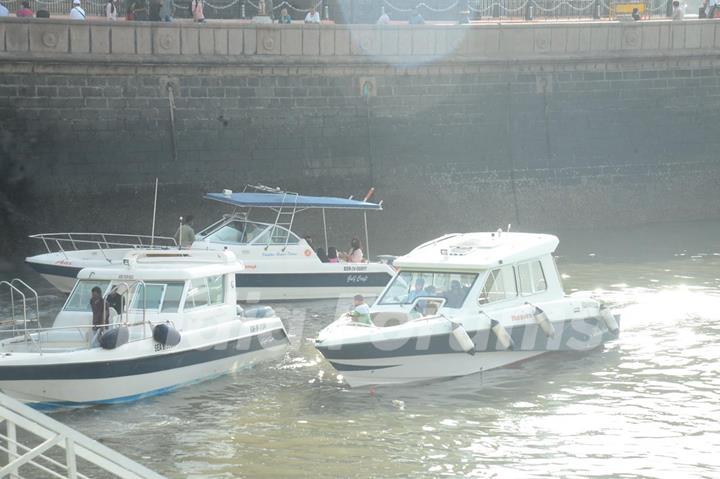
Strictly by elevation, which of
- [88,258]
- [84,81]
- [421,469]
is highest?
[84,81]

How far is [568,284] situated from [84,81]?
423 inches

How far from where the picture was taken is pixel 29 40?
26062 mm

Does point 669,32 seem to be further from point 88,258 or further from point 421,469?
point 421,469

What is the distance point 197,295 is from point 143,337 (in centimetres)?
140

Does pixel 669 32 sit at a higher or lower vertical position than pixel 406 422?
higher

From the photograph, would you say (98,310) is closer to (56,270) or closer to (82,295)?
(82,295)

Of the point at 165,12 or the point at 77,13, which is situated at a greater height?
the point at 165,12

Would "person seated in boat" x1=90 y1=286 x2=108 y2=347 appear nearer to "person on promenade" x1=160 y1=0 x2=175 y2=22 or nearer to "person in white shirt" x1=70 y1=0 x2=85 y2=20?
"person in white shirt" x1=70 y1=0 x2=85 y2=20

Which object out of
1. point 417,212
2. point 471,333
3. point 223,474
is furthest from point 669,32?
point 223,474

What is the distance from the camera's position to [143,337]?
1647 cm

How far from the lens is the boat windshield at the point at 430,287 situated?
57.9ft

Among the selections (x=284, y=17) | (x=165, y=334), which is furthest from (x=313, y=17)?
(x=165, y=334)

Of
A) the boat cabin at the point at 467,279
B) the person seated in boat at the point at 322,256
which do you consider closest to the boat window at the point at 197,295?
the boat cabin at the point at 467,279

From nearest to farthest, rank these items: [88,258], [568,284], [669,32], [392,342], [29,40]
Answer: [392,342] < [88,258] < [568,284] < [29,40] < [669,32]
